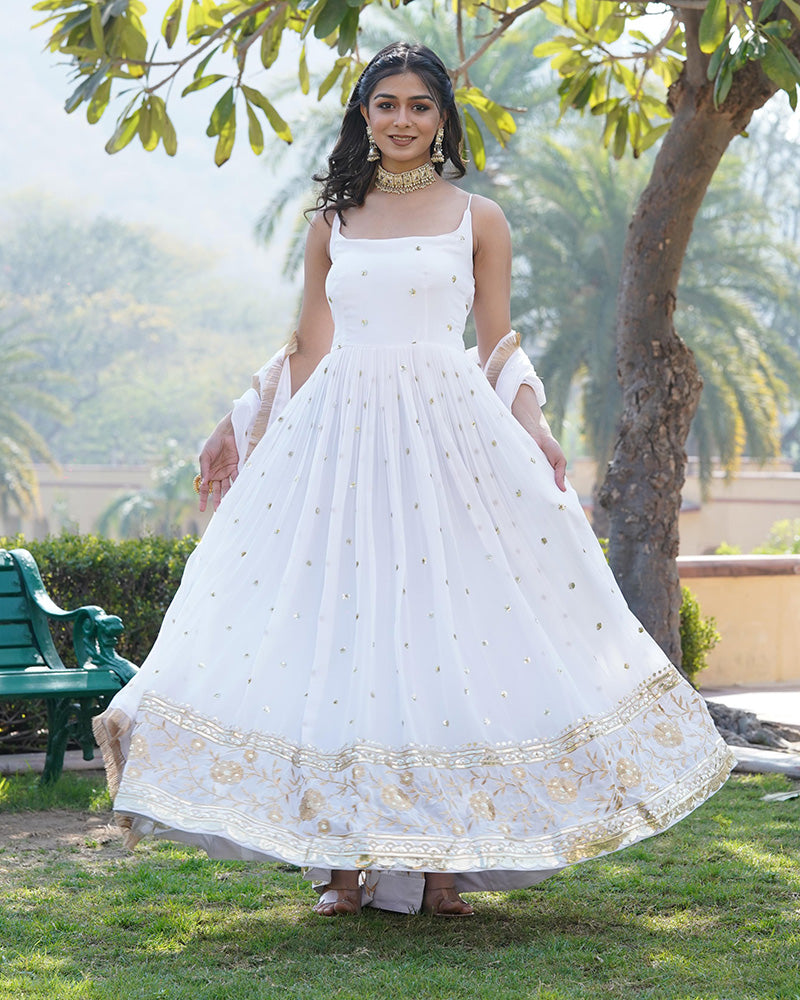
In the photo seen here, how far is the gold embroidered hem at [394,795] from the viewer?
255 centimetres

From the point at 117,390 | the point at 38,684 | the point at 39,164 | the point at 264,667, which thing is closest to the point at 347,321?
the point at 264,667

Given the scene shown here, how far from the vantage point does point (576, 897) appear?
10.7 feet

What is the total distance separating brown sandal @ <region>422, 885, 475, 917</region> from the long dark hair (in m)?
1.62

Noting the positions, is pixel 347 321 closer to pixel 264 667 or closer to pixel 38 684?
pixel 264 667

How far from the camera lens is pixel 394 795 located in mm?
2611

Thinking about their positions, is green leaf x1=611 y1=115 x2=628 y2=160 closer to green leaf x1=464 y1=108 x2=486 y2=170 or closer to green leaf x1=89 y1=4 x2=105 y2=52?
green leaf x1=464 y1=108 x2=486 y2=170

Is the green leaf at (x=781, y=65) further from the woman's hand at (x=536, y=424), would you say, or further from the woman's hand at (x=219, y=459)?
the woman's hand at (x=219, y=459)

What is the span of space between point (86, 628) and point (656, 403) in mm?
2839

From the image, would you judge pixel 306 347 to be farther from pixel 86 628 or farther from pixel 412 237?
pixel 86 628

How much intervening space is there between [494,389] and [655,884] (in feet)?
4.35

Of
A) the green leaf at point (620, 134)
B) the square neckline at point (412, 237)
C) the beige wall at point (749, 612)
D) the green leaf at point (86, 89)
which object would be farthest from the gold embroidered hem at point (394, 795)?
the beige wall at point (749, 612)

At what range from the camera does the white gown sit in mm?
2619

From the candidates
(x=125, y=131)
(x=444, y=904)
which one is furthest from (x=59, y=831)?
(x=125, y=131)

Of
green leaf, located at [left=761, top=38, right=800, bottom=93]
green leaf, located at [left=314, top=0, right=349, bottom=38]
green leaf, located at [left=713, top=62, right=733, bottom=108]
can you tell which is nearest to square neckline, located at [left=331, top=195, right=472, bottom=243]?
green leaf, located at [left=314, top=0, right=349, bottom=38]
